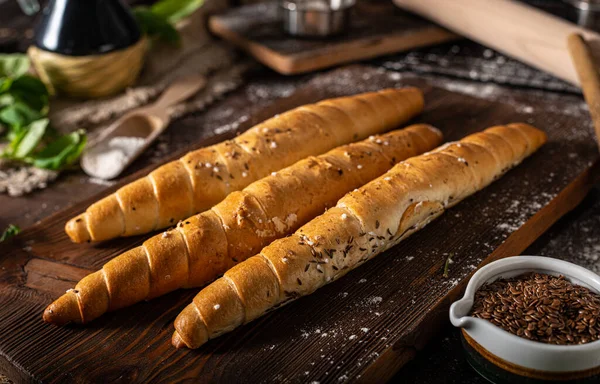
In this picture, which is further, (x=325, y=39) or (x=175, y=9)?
(x=175, y=9)

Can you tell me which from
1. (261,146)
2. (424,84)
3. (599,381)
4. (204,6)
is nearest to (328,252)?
(261,146)

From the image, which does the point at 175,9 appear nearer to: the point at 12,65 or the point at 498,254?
the point at 12,65

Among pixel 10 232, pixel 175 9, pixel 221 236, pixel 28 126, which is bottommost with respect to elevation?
pixel 10 232

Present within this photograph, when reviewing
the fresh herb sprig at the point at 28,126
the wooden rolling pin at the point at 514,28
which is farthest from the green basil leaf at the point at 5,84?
the wooden rolling pin at the point at 514,28

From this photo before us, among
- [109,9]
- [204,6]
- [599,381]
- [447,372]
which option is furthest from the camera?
[204,6]

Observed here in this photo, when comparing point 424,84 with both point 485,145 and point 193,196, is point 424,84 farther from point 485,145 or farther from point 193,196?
point 193,196

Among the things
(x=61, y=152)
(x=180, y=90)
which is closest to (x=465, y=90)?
(x=180, y=90)

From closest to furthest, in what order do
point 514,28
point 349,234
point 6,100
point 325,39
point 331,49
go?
point 349,234 < point 6,100 < point 514,28 < point 331,49 < point 325,39
